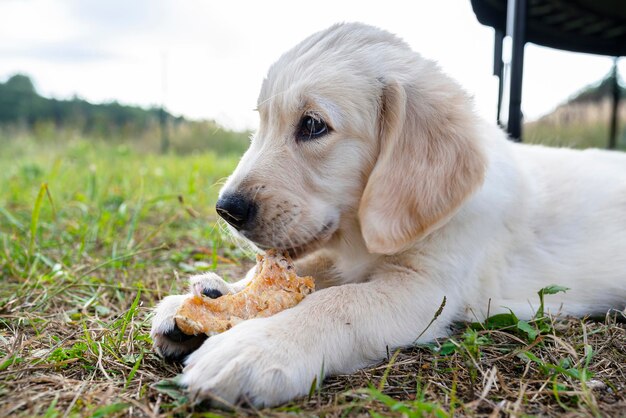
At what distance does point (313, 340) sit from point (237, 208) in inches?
24.3

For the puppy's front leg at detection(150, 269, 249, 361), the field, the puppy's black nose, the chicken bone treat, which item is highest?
the puppy's black nose

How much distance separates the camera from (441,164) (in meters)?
2.19

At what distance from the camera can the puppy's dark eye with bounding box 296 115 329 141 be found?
7.47 feet

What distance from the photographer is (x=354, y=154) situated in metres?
2.30

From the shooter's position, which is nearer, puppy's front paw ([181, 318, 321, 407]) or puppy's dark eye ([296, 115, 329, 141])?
puppy's front paw ([181, 318, 321, 407])

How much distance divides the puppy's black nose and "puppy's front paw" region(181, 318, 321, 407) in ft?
1.67

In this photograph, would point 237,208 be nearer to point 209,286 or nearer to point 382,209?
point 209,286

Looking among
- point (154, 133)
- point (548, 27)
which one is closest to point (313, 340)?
point (548, 27)

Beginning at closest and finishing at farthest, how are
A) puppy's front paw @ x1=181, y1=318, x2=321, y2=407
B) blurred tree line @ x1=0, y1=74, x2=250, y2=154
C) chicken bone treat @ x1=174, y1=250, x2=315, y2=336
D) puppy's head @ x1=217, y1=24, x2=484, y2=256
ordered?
puppy's front paw @ x1=181, y1=318, x2=321, y2=407 < chicken bone treat @ x1=174, y1=250, x2=315, y2=336 < puppy's head @ x1=217, y1=24, x2=484, y2=256 < blurred tree line @ x1=0, y1=74, x2=250, y2=154

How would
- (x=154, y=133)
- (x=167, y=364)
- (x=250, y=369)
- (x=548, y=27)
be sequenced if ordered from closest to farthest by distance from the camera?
1. (x=250, y=369)
2. (x=167, y=364)
3. (x=548, y=27)
4. (x=154, y=133)

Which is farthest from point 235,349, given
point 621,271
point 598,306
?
point 621,271

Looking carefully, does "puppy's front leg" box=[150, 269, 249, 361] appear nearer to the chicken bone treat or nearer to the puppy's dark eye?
the chicken bone treat

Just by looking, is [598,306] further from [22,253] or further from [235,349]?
[22,253]

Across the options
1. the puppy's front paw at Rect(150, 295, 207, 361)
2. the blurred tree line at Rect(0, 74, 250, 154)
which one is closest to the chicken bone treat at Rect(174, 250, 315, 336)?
the puppy's front paw at Rect(150, 295, 207, 361)
